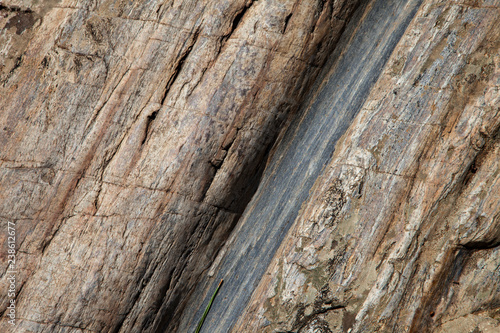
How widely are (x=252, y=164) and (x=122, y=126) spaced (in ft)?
4.05

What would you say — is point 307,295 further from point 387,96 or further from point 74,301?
point 74,301

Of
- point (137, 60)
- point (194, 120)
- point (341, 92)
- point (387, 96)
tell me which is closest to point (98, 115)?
point (137, 60)

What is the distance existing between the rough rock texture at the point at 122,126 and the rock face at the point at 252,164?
1 centimetres

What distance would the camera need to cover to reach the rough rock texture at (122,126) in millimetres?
3232

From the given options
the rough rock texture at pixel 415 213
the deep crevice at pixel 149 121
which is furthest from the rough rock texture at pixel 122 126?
the rough rock texture at pixel 415 213

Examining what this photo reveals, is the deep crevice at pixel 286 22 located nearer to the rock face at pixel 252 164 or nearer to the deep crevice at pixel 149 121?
the rock face at pixel 252 164

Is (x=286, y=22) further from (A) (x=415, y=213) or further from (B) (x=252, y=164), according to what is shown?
(A) (x=415, y=213)

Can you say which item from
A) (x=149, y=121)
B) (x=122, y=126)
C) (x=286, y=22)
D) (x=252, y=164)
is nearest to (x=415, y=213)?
(x=252, y=164)

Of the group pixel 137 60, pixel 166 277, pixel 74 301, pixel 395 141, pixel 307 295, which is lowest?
pixel 74 301

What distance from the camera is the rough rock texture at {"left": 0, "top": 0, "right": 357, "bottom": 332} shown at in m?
3.23

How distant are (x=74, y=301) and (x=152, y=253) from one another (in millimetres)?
757

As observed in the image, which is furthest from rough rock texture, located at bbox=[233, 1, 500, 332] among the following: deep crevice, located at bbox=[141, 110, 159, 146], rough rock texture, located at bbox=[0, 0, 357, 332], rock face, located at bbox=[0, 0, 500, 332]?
deep crevice, located at bbox=[141, 110, 159, 146]

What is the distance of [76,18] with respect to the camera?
129 inches

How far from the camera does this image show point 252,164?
352cm
